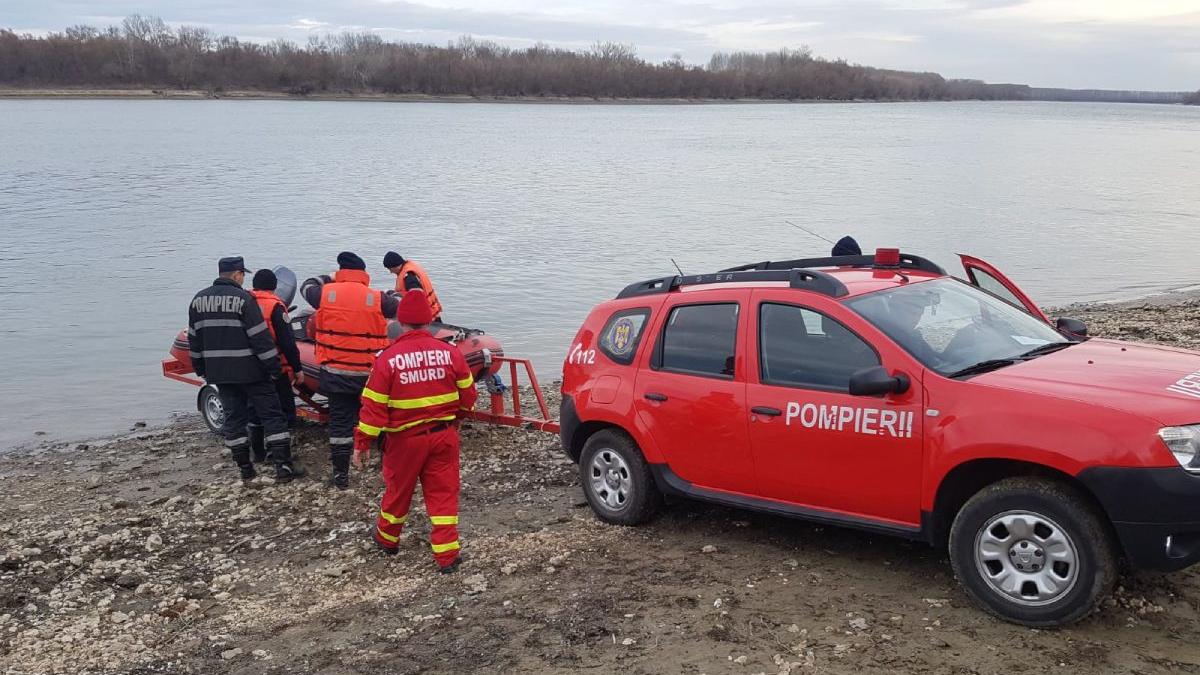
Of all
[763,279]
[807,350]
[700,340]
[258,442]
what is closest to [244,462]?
[258,442]

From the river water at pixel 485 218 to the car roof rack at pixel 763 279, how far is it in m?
8.15

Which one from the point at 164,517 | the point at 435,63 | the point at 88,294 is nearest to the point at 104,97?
the point at 435,63

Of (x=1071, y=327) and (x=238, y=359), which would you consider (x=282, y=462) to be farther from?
(x=1071, y=327)

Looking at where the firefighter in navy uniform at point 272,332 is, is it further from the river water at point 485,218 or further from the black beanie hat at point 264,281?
the river water at point 485,218

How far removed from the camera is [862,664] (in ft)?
16.4

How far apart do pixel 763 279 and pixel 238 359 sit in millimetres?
4742

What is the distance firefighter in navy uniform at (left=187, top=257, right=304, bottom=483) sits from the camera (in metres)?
8.93

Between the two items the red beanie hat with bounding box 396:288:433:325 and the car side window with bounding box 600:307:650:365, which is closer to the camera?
the red beanie hat with bounding box 396:288:433:325

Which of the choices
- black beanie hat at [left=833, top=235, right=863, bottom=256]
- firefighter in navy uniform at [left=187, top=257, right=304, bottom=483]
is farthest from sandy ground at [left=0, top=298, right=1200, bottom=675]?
black beanie hat at [left=833, top=235, right=863, bottom=256]

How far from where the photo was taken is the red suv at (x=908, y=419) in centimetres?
491

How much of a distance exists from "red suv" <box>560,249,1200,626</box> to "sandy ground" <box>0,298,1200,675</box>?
0.36 m

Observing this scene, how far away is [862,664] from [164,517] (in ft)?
18.5

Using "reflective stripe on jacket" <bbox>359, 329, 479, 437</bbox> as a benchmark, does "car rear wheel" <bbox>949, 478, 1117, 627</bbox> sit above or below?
below

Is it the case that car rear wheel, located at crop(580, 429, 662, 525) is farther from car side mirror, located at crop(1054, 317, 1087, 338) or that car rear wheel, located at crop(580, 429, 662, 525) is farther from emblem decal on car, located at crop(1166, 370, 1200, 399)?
emblem decal on car, located at crop(1166, 370, 1200, 399)
